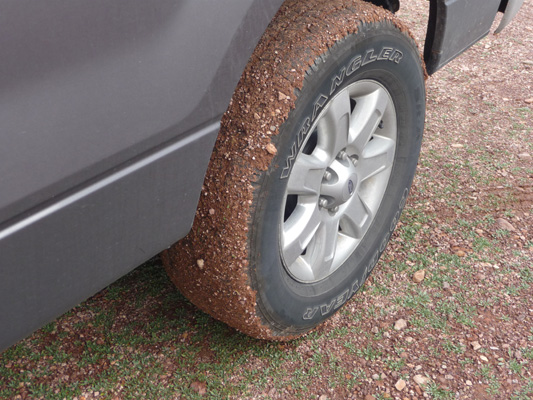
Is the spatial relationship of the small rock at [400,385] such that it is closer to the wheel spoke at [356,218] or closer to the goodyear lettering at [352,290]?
the goodyear lettering at [352,290]

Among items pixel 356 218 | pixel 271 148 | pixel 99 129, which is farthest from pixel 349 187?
pixel 99 129

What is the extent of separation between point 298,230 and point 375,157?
449mm

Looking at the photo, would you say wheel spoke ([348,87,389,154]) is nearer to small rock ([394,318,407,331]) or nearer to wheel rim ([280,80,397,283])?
wheel rim ([280,80,397,283])

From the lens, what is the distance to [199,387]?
6.22 ft

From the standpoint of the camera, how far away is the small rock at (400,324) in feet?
7.03

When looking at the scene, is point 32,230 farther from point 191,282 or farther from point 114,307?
point 114,307

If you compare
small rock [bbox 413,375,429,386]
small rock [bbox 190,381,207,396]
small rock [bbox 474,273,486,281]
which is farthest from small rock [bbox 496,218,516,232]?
small rock [bbox 190,381,207,396]

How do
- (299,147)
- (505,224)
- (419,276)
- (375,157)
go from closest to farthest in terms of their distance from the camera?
(299,147), (375,157), (419,276), (505,224)

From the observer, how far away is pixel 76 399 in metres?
1.85

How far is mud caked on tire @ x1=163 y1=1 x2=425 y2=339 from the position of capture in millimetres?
1521

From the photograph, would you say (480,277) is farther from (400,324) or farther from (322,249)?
(322,249)

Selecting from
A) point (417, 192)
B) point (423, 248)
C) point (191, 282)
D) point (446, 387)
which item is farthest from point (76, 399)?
point (417, 192)

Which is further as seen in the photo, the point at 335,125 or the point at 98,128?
the point at 335,125

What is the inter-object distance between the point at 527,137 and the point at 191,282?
2484mm
